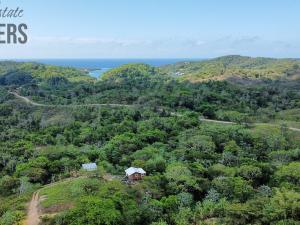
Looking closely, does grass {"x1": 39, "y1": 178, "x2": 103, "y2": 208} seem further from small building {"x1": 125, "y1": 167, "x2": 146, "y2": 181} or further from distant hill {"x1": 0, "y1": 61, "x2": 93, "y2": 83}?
distant hill {"x1": 0, "y1": 61, "x2": 93, "y2": 83}

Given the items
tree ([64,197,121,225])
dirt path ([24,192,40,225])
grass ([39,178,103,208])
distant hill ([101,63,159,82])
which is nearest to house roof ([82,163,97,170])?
grass ([39,178,103,208])

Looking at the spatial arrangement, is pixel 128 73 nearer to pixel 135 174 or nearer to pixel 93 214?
pixel 135 174

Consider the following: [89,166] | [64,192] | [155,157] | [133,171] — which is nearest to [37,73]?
[155,157]

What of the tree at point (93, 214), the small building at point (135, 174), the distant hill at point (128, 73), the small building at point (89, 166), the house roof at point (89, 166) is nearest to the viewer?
the tree at point (93, 214)

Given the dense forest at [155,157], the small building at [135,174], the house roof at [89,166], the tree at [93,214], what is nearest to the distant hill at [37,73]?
the dense forest at [155,157]

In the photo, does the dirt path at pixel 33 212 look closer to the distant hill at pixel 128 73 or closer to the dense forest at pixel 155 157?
the dense forest at pixel 155 157

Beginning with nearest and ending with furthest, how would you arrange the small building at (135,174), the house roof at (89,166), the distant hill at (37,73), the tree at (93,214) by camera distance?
the tree at (93,214), the small building at (135,174), the house roof at (89,166), the distant hill at (37,73)

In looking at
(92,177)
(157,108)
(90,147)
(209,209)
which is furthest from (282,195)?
(157,108)
